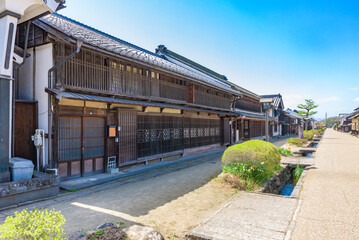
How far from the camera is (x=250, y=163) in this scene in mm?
8875

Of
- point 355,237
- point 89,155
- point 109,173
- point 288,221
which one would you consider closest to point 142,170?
point 109,173

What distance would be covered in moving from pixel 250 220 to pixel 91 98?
679 centimetres

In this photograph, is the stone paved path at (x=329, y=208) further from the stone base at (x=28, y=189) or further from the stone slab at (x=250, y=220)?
the stone base at (x=28, y=189)

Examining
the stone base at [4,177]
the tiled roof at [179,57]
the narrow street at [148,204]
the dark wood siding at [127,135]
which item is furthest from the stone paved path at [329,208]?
the tiled roof at [179,57]

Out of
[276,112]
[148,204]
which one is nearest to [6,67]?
[148,204]

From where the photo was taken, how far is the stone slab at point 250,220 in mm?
4480

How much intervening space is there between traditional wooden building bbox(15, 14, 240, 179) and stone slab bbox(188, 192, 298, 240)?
6066 mm

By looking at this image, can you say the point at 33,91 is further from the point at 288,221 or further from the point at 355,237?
the point at 355,237

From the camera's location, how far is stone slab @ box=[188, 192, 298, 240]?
4.48 m

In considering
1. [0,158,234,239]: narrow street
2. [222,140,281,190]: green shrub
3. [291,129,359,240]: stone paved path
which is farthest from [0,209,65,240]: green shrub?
[222,140,281,190]: green shrub

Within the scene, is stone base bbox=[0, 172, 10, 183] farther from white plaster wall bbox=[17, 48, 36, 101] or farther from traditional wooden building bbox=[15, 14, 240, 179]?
white plaster wall bbox=[17, 48, 36, 101]

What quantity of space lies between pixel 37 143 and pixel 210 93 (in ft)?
46.0

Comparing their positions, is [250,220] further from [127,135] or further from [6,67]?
[6,67]

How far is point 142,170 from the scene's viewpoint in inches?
427
